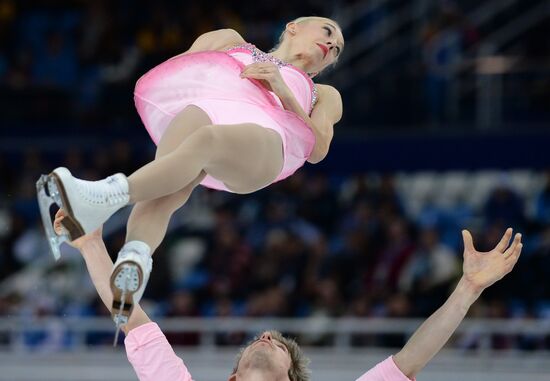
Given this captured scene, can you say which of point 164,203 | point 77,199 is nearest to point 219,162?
point 164,203

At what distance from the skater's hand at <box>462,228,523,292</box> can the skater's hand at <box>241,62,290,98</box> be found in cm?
95

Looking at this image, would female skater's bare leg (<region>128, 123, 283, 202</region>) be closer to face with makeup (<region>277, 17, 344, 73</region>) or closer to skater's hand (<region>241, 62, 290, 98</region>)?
skater's hand (<region>241, 62, 290, 98</region>)

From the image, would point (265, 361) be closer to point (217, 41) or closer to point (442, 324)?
point (442, 324)

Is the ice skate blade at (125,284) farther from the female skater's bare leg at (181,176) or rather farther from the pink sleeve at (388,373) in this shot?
the pink sleeve at (388,373)

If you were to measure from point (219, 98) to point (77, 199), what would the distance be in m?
0.92

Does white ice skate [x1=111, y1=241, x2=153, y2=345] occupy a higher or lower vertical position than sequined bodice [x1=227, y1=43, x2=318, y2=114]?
lower

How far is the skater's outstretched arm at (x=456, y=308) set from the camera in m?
5.89

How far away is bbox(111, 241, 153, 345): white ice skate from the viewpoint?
5.32 m

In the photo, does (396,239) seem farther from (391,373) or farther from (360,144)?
(391,373)

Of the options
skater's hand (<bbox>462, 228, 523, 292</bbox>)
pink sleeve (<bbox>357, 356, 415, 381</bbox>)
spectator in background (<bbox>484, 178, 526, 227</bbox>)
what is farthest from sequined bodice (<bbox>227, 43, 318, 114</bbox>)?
spectator in background (<bbox>484, 178, 526, 227</bbox>)

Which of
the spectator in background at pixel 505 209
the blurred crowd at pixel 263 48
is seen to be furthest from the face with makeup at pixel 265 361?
the blurred crowd at pixel 263 48

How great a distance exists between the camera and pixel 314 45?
6.46 metres

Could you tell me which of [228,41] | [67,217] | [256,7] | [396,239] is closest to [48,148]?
[256,7]

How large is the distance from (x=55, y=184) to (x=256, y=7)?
9697 millimetres
